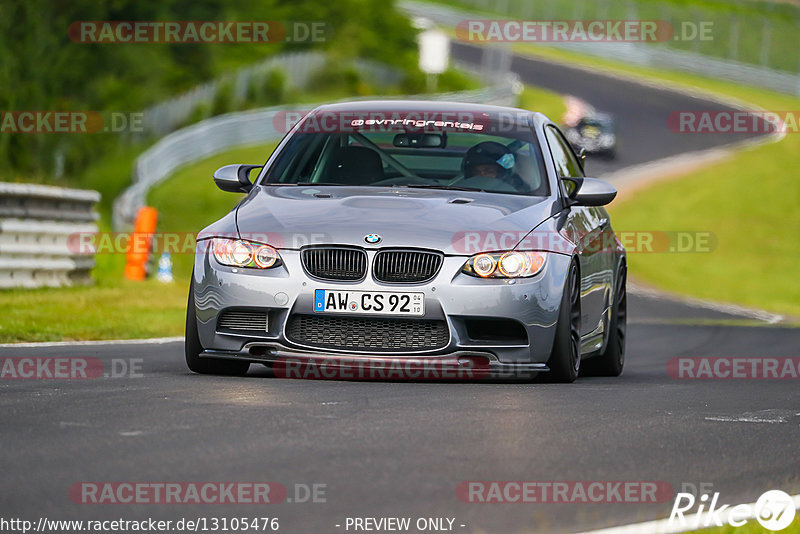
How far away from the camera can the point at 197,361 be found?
28.2ft

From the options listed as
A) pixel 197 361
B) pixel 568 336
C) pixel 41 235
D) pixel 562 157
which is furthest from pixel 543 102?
pixel 197 361

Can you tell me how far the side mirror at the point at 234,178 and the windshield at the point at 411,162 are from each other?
0.14m

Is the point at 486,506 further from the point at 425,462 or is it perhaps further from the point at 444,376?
the point at 444,376

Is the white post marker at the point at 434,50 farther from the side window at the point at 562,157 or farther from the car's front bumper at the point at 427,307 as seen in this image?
the car's front bumper at the point at 427,307

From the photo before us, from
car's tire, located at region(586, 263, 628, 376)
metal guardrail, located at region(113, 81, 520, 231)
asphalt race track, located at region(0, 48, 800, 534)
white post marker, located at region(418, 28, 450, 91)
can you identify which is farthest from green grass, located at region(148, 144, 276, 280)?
white post marker, located at region(418, 28, 450, 91)

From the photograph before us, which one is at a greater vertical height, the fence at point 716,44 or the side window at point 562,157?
the fence at point 716,44

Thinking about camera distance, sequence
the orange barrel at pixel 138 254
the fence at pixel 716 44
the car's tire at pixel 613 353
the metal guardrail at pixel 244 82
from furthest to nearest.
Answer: the fence at pixel 716 44 < the metal guardrail at pixel 244 82 < the orange barrel at pixel 138 254 < the car's tire at pixel 613 353

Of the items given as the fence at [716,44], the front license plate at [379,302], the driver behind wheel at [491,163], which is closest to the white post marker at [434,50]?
the fence at [716,44]

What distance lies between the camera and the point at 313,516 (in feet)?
15.3

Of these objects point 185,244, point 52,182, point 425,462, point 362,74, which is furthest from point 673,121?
point 425,462

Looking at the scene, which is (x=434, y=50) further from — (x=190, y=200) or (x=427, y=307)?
(x=427, y=307)

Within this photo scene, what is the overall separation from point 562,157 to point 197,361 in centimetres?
306

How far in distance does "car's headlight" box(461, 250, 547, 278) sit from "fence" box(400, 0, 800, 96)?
5948cm

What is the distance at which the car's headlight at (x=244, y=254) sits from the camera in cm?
828
